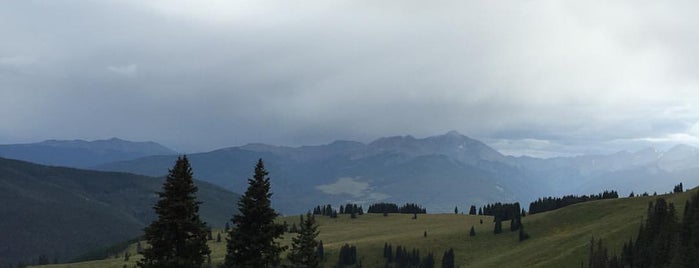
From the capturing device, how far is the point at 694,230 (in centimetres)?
11538

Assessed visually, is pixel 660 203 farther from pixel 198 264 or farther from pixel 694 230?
pixel 198 264

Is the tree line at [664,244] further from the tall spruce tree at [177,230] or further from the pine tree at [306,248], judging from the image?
the tall spruce tree at [177,230]

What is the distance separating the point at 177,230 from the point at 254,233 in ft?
15.9

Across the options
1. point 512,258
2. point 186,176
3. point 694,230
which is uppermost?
point 186,176

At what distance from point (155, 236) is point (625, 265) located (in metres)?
131

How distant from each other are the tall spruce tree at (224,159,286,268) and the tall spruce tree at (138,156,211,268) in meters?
3.34

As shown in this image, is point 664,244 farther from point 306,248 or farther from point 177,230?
point 177,230

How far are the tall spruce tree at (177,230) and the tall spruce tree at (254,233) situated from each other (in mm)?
3343

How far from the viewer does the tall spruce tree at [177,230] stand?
2542 cm

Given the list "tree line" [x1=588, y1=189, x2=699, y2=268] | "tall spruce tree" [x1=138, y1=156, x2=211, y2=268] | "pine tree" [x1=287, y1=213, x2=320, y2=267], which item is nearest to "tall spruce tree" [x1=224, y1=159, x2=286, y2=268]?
"tall spruce tree" [x1=138, y1=156, x2=211, y2=268]

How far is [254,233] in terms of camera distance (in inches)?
1166

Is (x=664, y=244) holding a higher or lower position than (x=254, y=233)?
lower

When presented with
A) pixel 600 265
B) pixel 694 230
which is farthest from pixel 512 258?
pixel 694 230

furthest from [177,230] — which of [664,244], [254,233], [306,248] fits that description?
[664,244]
